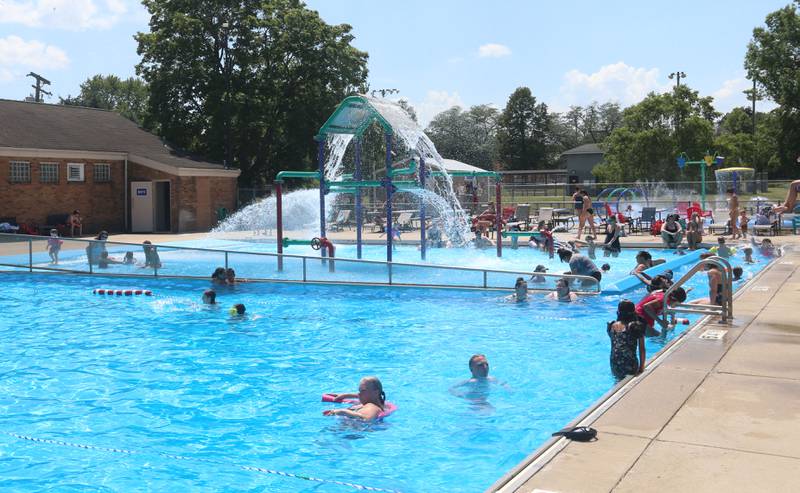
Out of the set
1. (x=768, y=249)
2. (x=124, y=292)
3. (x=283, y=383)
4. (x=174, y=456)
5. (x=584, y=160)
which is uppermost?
(x=584, y=160)

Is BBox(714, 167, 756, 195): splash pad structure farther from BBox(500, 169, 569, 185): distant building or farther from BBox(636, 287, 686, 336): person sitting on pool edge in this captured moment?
BBox(500, 169, 569, 185): distant building

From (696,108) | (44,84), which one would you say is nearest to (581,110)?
(696,108)

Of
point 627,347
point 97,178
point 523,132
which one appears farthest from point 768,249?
point 523,132

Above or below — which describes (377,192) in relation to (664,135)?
below

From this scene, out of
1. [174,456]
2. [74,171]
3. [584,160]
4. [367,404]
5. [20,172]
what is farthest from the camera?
[584,160]

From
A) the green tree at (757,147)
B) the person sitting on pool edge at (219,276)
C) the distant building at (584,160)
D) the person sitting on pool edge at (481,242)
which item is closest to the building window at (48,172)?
the person sitting on pool edge at (219,276)

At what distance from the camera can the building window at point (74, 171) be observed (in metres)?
35.0

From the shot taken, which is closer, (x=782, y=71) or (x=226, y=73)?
(x=226, y=73)

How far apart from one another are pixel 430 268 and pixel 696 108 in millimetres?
44843

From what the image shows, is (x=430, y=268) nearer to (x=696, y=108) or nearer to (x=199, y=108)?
(x=199, y=108)

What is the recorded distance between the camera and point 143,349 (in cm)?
1298

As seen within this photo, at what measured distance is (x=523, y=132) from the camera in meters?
95.1

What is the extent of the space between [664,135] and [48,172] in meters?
40.1

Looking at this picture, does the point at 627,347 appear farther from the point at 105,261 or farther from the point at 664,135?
the point at 664,135
